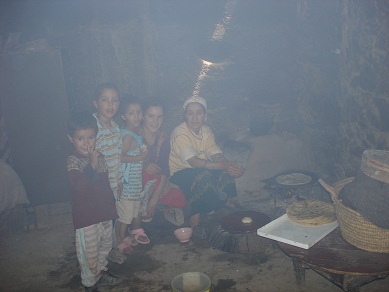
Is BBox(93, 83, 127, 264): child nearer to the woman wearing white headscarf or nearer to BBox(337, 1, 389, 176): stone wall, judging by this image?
the woman wearing white headscarf

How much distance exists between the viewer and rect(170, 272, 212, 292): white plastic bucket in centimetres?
361

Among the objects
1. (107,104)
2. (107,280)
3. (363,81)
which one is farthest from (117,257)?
(363,81)

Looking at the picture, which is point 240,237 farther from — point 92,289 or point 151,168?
point 92,289

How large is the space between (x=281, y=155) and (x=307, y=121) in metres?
0.93

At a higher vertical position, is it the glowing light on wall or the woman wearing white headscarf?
the glowing light on wall

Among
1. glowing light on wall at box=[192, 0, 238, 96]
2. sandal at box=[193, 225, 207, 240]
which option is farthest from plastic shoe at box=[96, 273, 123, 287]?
glowing light on wall at box=[192, 0, 238, 96]

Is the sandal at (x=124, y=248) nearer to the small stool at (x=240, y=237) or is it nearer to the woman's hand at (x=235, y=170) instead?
the small stool at (x=240, y=237)

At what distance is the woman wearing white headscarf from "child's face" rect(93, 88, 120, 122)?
4.07 ft

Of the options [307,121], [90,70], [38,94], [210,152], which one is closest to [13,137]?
[38,94]

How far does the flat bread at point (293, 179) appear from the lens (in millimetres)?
5926

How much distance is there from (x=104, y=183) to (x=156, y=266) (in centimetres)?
145

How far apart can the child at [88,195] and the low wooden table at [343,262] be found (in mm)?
2086

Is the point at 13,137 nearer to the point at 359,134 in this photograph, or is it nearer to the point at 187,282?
the point at 187,282

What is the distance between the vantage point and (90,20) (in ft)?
23.3
